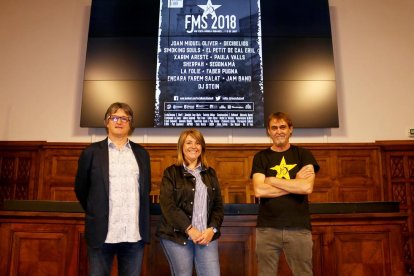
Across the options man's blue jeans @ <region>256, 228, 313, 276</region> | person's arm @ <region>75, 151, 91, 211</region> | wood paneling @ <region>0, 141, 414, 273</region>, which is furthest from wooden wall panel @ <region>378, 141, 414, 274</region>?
person's arm @ <region>75, 151, 91, 211</region>

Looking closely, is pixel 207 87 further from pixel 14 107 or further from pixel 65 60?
pixel 14 107

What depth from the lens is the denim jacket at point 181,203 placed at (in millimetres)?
1950

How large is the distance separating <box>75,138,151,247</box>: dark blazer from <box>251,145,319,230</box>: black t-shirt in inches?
29.3

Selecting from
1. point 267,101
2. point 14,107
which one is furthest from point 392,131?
point 14,107

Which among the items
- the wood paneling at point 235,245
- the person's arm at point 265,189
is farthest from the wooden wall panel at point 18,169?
the person's arm at point 265,189

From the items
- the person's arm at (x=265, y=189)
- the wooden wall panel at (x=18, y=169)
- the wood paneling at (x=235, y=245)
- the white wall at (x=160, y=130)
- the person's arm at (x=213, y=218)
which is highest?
the white wall at (x=160, y=130)

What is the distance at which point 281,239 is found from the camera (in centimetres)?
210

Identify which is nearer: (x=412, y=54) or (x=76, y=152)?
(x=76, y=152)

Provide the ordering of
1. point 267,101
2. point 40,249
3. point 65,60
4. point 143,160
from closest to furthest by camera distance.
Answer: point 143,160 → point 40,249 → point 267,101 → point 65,60

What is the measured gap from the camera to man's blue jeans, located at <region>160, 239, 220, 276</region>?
190 cm

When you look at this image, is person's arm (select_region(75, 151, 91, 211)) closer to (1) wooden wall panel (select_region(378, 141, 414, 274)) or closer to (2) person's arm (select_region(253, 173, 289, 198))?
(2) person's arm (select_region(253, 173, 289, 198))

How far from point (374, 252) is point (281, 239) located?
1.03 meters

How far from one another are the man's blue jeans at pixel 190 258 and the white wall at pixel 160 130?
2.76m

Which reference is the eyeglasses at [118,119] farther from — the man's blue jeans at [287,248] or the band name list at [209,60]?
the band name list at [209,60]
